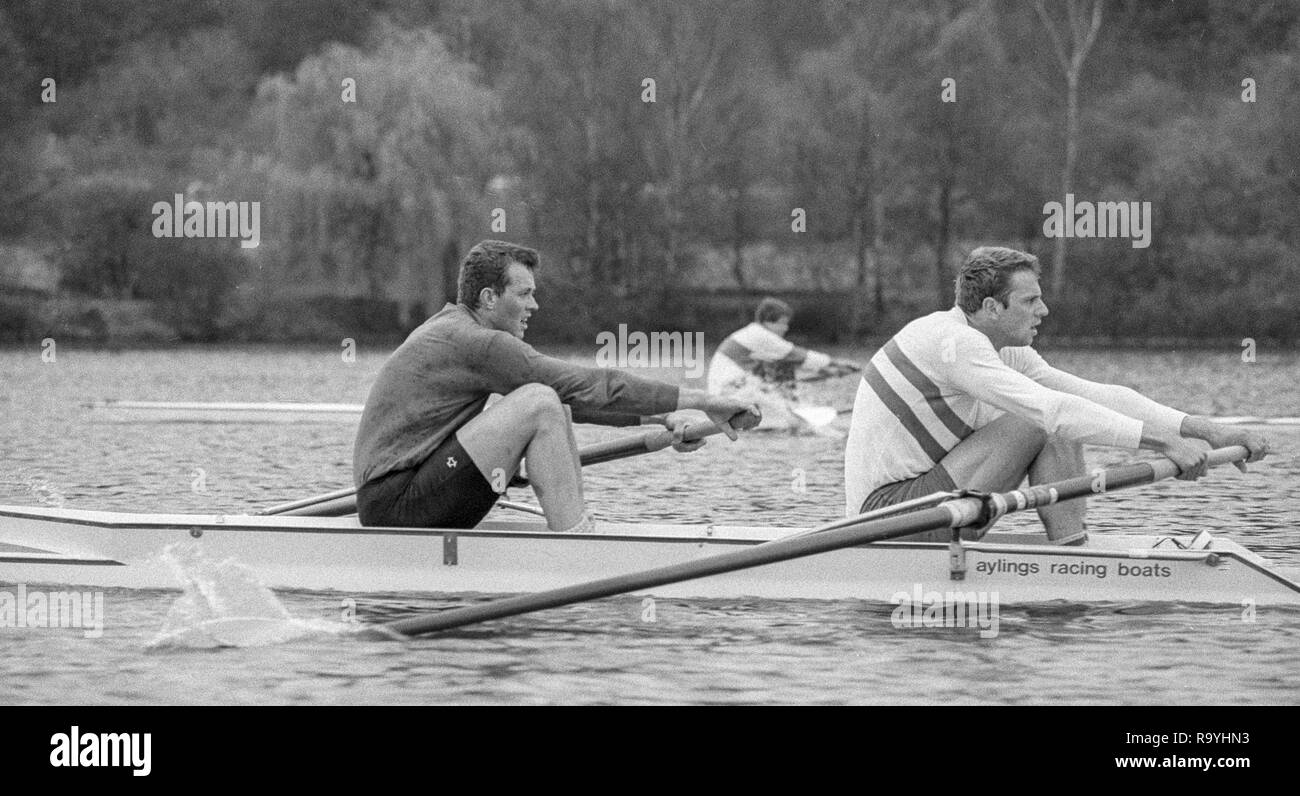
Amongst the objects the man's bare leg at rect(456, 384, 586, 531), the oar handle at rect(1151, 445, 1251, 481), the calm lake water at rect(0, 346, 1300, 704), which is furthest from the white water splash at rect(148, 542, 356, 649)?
the oar handle at rect(1151, 445, 1251, 481)

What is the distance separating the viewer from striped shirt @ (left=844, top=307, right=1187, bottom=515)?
7547mm

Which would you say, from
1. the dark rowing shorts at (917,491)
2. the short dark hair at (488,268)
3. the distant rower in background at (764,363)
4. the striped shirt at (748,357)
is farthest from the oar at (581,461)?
the striped shirt at (748,357)

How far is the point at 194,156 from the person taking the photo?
48.3m

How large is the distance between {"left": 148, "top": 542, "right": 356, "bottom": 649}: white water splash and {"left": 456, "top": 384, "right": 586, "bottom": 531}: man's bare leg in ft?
2.95

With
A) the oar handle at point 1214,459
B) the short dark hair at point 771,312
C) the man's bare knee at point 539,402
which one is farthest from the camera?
the short dark hair at point 771,312

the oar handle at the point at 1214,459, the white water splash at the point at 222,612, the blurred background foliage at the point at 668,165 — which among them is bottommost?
the white water splash at the point at 222,612

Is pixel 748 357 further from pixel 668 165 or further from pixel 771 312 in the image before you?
pixel 668 165

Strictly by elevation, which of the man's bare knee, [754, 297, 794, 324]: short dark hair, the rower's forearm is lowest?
the rower's forearm

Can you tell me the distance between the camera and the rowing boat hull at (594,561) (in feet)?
26.0

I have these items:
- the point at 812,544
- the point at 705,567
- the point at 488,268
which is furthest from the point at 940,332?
the point at 488,268

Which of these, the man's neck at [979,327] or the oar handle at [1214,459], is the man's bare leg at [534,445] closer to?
Answer: the man's neck at [979,327]

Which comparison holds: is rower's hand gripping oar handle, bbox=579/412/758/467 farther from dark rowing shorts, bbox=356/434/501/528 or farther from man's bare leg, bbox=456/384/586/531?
dark rowing shorts, bbox=356/434/501/528
